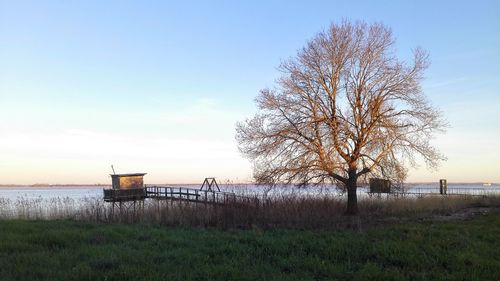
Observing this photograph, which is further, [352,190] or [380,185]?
[380,185]

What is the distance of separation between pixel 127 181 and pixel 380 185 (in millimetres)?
23670

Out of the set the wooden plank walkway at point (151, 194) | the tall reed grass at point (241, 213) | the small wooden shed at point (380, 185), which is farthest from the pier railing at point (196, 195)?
the small wooden shed at point (380, 185)

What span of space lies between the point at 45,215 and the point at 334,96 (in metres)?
17.2

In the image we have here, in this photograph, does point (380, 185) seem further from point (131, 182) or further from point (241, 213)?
point (131, 182)

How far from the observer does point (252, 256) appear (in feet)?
35.1

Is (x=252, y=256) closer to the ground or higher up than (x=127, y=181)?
closer to the ground

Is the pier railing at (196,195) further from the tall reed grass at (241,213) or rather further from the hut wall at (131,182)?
the hut wall at (131,182)

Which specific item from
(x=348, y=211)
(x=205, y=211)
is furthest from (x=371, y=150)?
(x=205, y=211)

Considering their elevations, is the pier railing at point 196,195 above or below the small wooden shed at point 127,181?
below

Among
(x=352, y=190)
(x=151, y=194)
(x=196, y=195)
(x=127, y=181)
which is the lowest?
(x=151, y=194)

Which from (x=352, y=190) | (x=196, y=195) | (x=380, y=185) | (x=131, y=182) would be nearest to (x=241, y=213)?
(x=352, y=190)

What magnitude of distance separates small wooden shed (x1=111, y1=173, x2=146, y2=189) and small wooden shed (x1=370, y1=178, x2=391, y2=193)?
2231 cm

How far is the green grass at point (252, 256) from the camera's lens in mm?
8633

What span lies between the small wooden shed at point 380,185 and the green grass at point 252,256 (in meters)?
12.8
